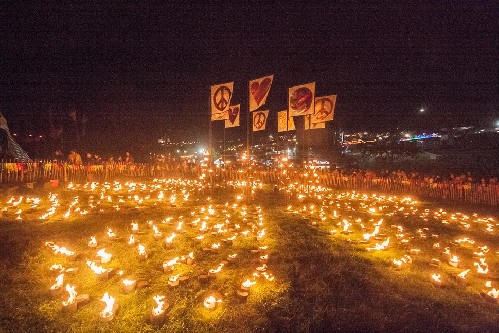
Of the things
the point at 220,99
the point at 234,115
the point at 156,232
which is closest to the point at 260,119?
the point at 234,115

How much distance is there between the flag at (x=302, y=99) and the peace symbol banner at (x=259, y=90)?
7.19ft

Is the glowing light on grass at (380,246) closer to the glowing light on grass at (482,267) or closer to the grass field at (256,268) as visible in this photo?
the grass field at (256,268)

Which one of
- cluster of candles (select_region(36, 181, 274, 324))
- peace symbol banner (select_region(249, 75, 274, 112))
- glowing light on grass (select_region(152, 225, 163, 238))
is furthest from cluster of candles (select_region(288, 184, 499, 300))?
glowing light on grass (select_region(152, 225, 163, 238))

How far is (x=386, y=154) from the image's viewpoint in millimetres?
40531

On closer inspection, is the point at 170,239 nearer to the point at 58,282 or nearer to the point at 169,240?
the point at 169,240

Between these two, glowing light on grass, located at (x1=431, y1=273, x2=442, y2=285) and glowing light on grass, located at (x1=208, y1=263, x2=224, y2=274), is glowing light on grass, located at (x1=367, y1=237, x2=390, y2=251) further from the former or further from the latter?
glowing light on grass, located at (x1=208, y1=263, x2=224, y2=274)

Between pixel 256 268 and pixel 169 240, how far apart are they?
2.60 metres

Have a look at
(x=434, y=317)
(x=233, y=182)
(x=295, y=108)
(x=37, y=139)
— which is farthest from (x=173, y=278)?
(x=37, y=139)

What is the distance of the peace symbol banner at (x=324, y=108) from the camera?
16.9 metres

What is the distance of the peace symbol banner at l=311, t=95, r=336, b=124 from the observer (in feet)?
55.6

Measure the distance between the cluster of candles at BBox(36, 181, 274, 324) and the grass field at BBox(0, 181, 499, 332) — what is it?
7cm

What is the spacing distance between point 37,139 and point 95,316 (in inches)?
1124

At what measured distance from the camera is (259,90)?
13750mm

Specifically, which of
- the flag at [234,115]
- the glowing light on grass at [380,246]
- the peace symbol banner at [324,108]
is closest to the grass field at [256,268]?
the glowing light on grass at [380,246]
